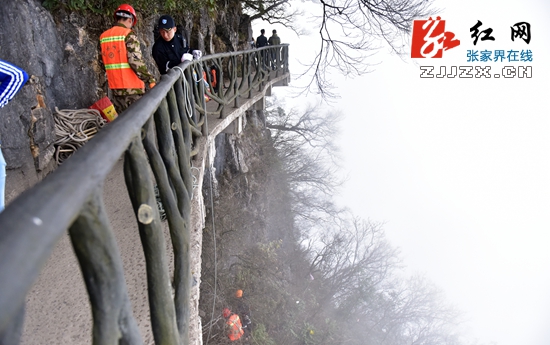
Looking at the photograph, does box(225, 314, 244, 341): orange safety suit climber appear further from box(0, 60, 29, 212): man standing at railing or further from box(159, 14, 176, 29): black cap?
box(0, 60, 29, 212): man standing at railing

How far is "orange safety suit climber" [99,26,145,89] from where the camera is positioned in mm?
3707

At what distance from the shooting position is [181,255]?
1706mm

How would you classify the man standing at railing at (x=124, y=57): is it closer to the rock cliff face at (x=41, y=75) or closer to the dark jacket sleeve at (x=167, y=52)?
the dark jacket sleeve at (x=167, y=52)

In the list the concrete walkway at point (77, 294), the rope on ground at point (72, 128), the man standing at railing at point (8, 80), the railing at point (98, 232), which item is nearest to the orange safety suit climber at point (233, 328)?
the rope on ground at point (72, 128)

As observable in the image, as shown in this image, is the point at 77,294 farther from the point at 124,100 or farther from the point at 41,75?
the point at 41,75

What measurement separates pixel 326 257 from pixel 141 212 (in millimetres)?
18283

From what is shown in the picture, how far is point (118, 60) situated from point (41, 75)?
100 cm

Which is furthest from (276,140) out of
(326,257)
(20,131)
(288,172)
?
(20,131)

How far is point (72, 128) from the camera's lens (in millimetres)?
A: 4137

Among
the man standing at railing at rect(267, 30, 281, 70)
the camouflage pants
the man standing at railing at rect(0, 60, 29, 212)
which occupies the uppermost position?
the man standing at railing at rect(267, 30, 281, 70)

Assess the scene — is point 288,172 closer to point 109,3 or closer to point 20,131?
point 109,3

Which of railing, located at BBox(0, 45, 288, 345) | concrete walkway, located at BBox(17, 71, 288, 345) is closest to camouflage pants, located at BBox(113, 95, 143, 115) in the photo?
concrete walkway, located at BBox(17, 71, 288, 345)

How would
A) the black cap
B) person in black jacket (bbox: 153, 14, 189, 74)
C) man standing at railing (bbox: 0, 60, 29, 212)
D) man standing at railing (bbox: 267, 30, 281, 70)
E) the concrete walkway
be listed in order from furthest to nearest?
man standing at railing (bbox: 267, 30, 281, 70), person in black jacket (bbox: 153, 14, 189, 74), the black cap, man standing at railing (bbox: 0, 60, 29, 212), the concrete walkway

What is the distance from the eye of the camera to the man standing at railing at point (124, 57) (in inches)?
145
